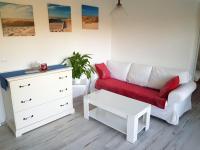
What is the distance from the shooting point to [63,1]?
3.23m

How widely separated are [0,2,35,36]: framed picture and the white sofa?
5.61ft

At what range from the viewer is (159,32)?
11.7ft

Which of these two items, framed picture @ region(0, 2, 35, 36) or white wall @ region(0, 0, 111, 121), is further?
white wall @ region(0, 0, 111, 121)

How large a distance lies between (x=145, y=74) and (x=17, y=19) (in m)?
2.57

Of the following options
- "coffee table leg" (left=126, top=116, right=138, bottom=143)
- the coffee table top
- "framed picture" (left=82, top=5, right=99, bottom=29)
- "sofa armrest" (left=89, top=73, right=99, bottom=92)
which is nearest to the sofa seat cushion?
"sofa armrest" (left=89, top=73, right=99, bottom=92)

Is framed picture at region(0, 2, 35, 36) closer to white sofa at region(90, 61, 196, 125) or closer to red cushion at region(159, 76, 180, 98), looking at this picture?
white sofa at region(90, 61, 196, 125)

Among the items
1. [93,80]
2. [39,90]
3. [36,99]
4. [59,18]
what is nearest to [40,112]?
[36,99]

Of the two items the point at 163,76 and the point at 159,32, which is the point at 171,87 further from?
the point at 159,32

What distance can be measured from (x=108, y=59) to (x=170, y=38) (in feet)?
5.56

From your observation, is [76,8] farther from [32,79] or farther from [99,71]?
[32,79]

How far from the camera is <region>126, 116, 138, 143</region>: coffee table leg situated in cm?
228

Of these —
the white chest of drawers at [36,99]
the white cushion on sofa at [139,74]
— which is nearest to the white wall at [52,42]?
the white chest of drawers at [36,99]

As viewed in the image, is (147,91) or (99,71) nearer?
(147,91)

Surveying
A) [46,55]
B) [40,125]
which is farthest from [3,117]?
[46,55]
